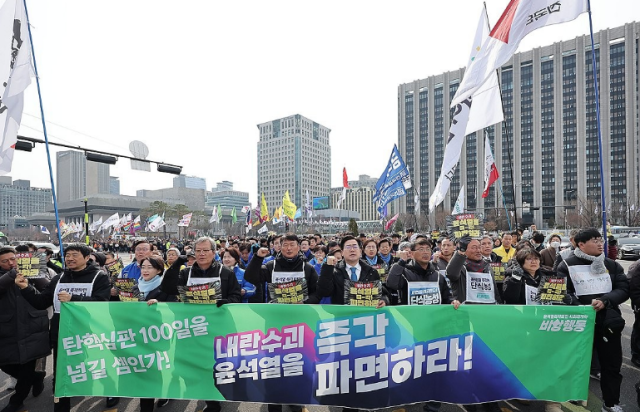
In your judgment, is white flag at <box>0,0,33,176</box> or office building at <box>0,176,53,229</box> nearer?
white flag at <box>0,0,33,176</box>

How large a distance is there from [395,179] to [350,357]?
39.5 feet

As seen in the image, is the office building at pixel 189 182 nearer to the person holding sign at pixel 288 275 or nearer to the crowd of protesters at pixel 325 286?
the crowd of protesters at pixel 325 286

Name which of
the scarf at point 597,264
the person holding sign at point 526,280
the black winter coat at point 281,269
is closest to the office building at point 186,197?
the black winter coat at point 281,269

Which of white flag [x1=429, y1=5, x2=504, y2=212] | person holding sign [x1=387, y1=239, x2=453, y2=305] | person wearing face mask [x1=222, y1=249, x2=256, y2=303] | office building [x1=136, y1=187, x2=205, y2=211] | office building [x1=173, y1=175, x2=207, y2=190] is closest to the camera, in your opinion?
person holding sign [x1=387, y1=239, x2=453, y2=305]

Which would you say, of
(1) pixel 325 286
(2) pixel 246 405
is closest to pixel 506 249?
(1) pixel 325 286

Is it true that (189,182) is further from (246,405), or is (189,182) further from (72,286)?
(246,405)

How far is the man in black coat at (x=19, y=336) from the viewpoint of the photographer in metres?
3.93

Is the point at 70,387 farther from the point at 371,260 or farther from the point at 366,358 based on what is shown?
the point at 371,260

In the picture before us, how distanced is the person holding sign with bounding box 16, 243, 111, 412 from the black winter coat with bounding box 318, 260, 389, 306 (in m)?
2.44

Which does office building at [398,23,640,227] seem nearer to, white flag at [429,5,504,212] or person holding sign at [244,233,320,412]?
white flag at [429,5,504,212]

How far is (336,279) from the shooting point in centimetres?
416

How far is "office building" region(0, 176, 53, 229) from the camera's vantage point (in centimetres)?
10538

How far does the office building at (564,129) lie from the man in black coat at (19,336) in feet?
258

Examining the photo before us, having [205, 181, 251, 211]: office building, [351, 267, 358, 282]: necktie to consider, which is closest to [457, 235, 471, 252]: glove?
[351, 267, 358, 282]: necktie
